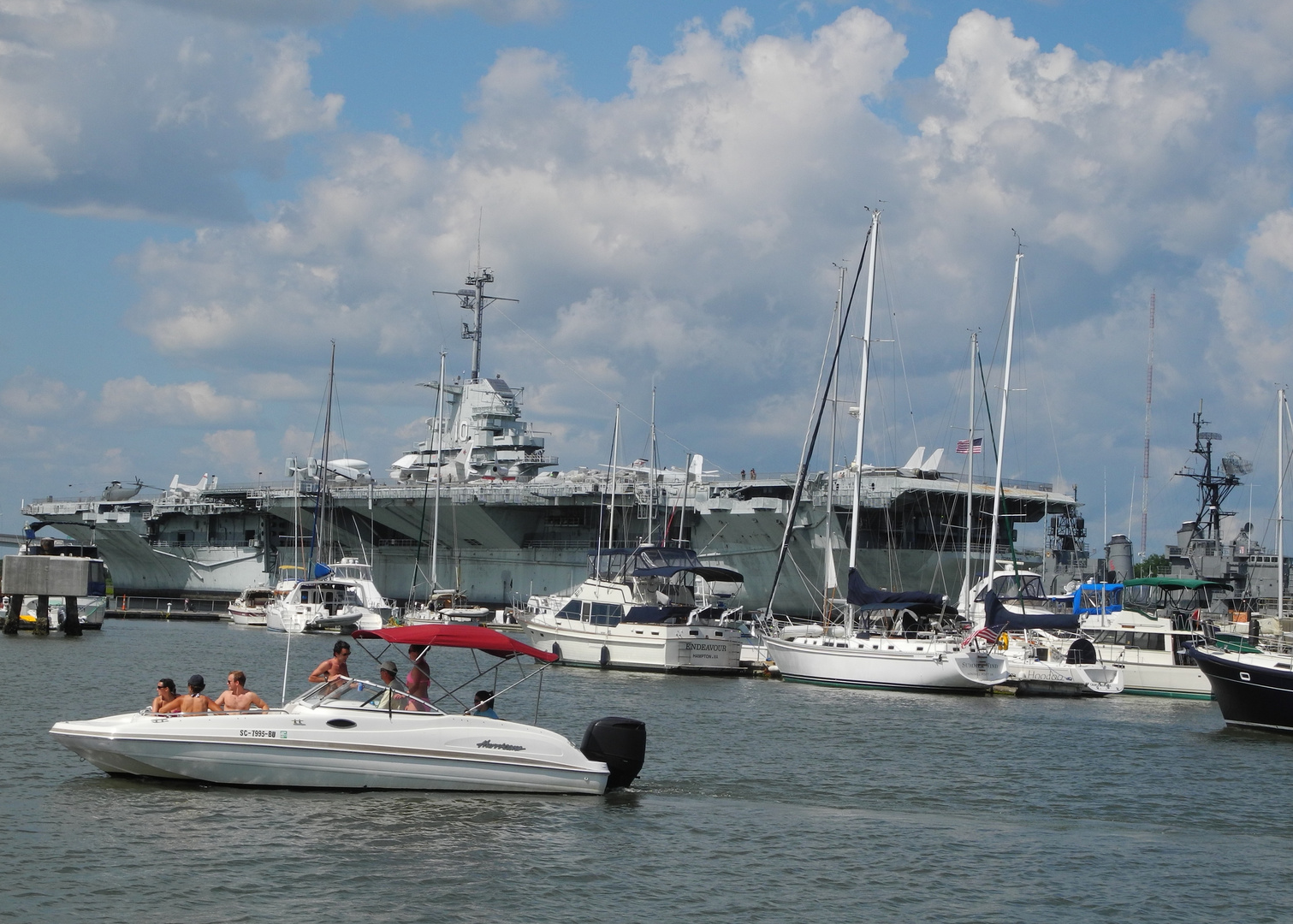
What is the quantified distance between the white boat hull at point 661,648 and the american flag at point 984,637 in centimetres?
659

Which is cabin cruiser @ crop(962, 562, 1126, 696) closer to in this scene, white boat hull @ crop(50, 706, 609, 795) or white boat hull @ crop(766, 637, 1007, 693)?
white boat hull @ crop(766, 637, 1007, 693)

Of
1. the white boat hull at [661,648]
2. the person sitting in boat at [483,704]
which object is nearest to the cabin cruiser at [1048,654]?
the white boat hull at [661,648]

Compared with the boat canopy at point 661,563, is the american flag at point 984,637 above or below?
below

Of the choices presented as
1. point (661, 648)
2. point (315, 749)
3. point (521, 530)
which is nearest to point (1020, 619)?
point (661, 648)

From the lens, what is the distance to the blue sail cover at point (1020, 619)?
1364 inches

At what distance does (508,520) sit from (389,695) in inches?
1942

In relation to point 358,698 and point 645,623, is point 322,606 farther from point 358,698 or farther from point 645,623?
point 358,698

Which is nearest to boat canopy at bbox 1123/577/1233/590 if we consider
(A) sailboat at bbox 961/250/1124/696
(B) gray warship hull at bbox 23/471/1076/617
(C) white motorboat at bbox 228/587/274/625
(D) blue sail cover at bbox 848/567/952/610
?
(A) sailboat at bbox 961/250/1124/696

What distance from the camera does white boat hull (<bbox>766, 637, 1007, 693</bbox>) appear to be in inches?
1283

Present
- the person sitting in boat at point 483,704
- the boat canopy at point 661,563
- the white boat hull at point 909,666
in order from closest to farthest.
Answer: the person sitting in boat at point 483,704, the white boat hull at point 909,666, the boat canopy at point 661,563

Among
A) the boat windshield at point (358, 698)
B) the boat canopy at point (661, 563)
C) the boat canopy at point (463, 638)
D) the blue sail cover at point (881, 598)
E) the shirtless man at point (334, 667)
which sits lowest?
the boat windshield at point (358, 698)

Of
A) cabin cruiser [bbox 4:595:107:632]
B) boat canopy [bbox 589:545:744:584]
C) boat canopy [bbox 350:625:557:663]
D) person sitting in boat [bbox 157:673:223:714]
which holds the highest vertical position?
boat canopy [bbox 589:545:744:584]

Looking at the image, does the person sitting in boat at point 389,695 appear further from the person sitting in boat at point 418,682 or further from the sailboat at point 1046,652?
the sailboat at point 1046,652

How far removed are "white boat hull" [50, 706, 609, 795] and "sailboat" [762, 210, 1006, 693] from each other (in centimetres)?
1850
